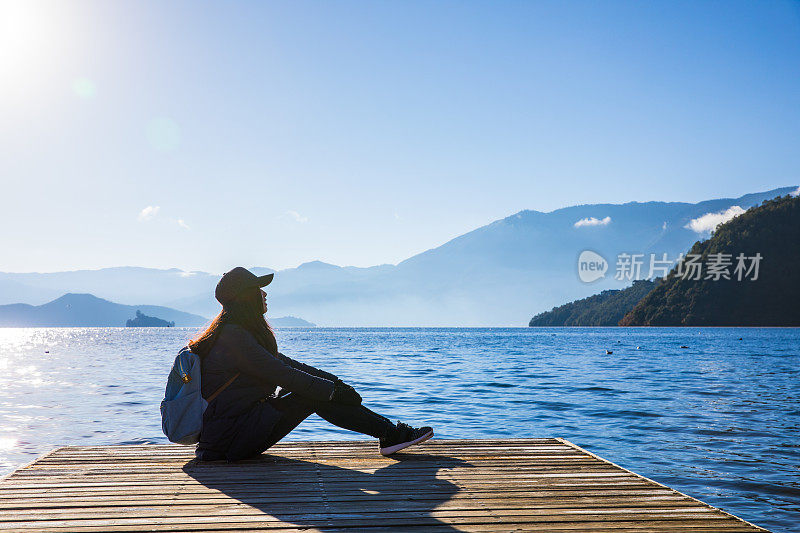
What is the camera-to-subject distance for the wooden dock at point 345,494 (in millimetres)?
4652

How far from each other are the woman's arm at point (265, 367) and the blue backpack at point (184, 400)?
10.2 inches

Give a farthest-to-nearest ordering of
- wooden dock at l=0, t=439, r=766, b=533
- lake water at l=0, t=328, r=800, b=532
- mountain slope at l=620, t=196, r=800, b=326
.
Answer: mountain slope at l=620, t=196, r=800, b=326
lake water at l=0, t=328, r=800, b=532
wooden dock at l=0, t=439, r=766, b=533

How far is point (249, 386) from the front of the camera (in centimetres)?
647

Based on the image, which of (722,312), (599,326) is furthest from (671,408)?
(599,326)

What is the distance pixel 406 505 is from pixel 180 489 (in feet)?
6.43

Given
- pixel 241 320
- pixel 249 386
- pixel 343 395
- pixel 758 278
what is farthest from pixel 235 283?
pixel 758 278

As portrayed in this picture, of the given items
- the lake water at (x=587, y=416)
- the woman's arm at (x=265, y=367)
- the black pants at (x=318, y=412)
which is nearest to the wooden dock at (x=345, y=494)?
the black pants at (x=318, y=412)

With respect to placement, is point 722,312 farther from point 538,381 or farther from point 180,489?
point 180,489

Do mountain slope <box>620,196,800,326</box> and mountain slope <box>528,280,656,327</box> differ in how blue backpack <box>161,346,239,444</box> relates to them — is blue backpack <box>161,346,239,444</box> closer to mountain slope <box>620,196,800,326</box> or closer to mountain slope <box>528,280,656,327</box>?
mountain slope <box>620,196,800,326</box>

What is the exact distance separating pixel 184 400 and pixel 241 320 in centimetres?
95

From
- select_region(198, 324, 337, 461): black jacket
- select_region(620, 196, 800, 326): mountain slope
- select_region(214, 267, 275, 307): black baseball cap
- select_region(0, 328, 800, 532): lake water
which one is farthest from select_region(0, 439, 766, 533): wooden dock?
select_region(620, 196, 800, 326): mountain slope

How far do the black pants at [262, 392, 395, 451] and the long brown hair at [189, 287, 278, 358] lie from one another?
72 centimetres

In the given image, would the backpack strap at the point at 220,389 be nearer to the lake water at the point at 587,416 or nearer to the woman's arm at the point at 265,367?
the woman's arm at the point at 265,367

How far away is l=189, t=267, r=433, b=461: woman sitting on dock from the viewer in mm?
6293
